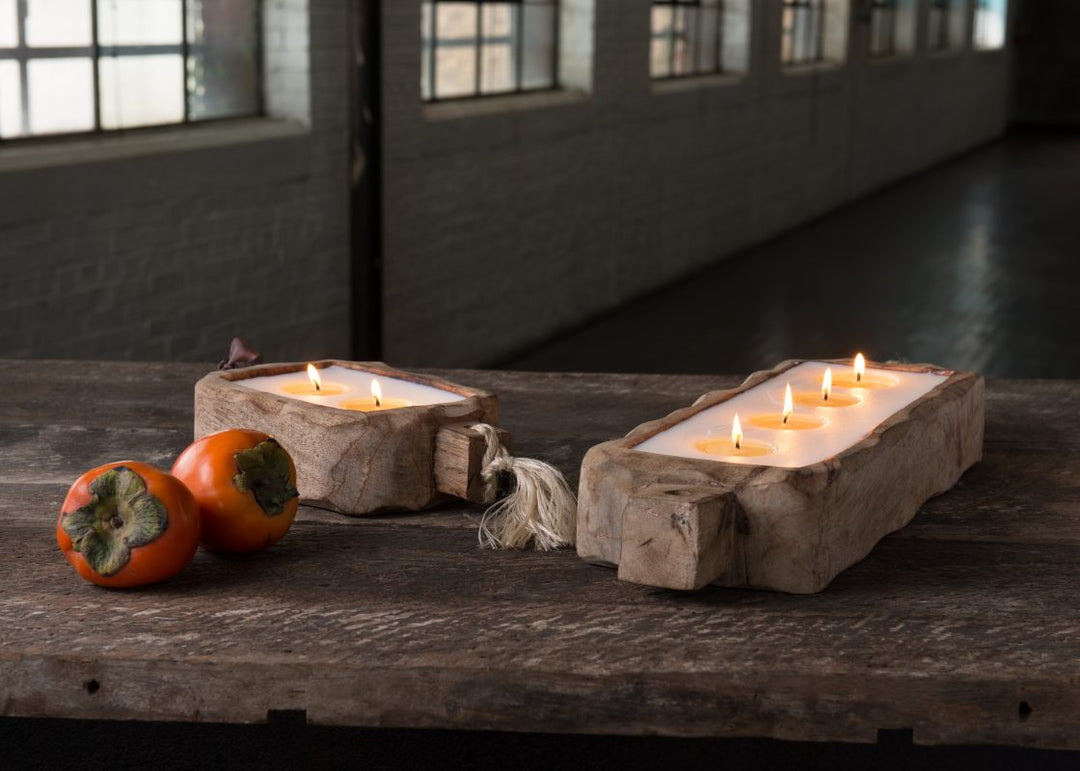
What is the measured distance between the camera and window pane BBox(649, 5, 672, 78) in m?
7.38

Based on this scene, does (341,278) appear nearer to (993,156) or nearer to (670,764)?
(670,764)

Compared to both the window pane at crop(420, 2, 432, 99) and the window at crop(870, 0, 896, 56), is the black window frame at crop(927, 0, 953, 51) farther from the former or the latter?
the window pane at crop(420, 2, 432, 99)

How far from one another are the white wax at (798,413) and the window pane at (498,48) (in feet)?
14.6

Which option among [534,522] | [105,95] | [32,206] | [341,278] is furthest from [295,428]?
[341,278]

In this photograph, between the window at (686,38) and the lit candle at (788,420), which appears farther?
the window at (686,38)

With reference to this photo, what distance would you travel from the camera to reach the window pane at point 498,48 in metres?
5.78

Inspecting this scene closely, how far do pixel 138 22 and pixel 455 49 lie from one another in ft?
5.71

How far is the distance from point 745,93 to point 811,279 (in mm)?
1280

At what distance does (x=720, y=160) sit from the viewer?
815 cm

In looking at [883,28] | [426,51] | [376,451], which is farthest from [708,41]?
[376,451]

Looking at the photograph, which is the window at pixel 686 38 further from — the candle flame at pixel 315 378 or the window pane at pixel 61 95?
the candle flame at pixel 315 378

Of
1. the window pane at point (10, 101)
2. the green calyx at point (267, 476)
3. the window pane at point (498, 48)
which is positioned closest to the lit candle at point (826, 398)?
the green calyx at point (267, 476)

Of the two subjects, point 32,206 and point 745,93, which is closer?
point 32,206

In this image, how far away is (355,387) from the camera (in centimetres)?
147
